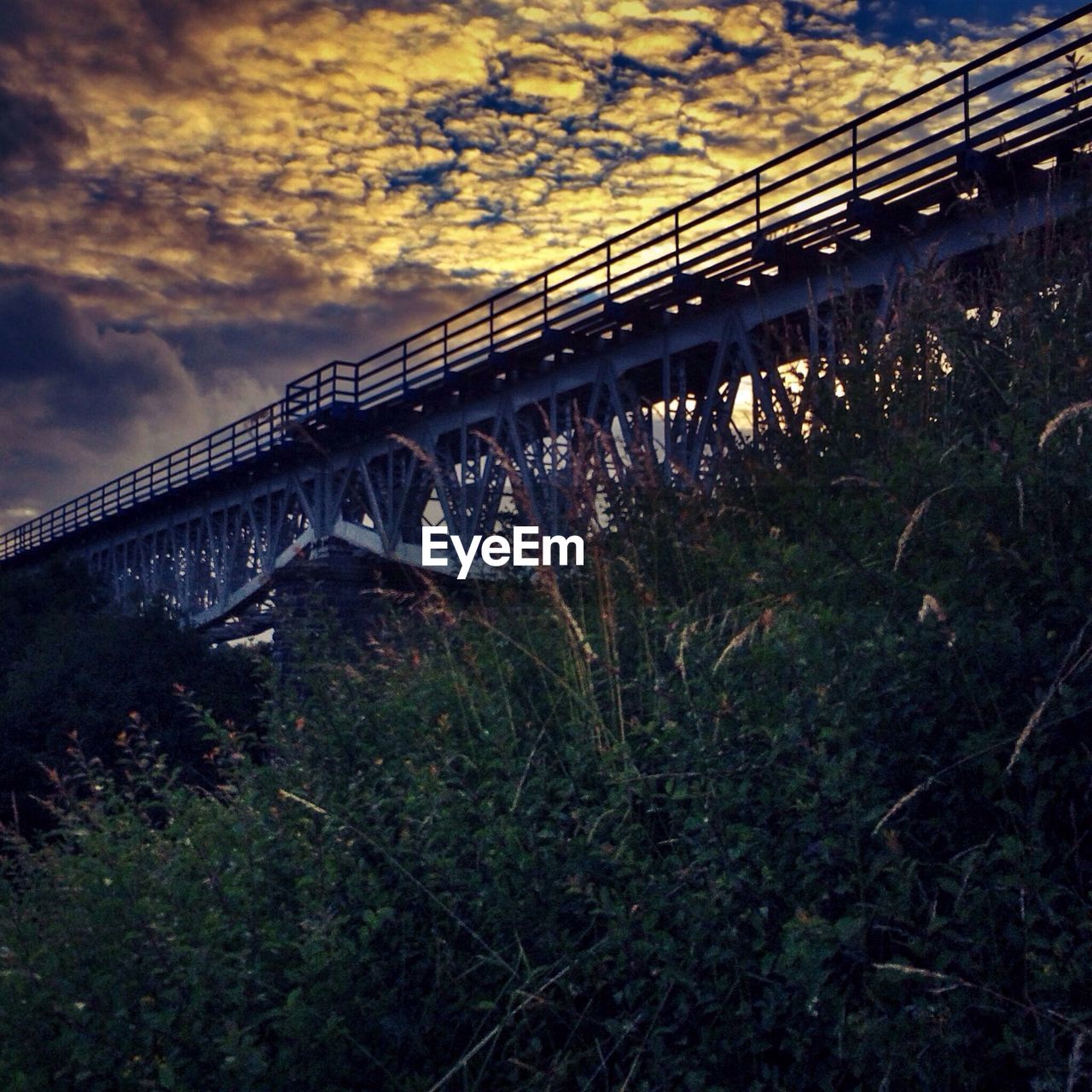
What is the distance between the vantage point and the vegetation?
396 cm

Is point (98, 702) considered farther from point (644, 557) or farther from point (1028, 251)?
point (1028, 251)

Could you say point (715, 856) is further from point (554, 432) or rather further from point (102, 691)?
point (102, 691)

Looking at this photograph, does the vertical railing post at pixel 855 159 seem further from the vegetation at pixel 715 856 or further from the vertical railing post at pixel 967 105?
the vegetation at pixel 715 856

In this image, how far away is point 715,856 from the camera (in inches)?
177

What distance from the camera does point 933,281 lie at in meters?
7.61

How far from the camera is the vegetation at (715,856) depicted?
3955 mm

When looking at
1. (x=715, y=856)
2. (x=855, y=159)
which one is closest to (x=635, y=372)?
(x=855, y=159)

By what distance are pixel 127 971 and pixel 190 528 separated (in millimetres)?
48174

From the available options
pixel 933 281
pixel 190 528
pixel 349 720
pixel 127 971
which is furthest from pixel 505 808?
pixel 190 528

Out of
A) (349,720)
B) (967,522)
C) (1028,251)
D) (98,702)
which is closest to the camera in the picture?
(967,522)
